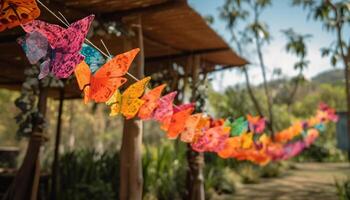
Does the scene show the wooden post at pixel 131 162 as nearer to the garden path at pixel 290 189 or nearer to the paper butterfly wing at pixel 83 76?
the paper butterfly wing at pixel 83 76

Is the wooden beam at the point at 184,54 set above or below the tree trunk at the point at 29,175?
above

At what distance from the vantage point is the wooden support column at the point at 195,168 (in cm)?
624

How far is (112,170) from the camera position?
23.9ft

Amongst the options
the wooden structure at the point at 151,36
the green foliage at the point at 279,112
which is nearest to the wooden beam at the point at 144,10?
the wooden structure at the point at 151,36

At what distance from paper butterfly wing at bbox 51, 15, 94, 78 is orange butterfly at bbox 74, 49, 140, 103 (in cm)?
22

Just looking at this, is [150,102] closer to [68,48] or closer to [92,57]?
[92,57]

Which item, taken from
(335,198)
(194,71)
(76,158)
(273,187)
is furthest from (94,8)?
(273,187)

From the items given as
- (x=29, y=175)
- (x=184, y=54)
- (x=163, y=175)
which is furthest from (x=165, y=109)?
(x=163, y=175)

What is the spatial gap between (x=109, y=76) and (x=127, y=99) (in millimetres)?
374

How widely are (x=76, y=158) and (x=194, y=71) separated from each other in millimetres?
2746

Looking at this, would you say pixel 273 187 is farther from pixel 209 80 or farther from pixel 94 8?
pixel 94 8

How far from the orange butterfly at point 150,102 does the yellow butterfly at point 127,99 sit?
30cm

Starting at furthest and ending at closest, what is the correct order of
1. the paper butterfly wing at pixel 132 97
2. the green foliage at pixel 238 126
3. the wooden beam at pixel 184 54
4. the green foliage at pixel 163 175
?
the green foliage at pixel 163 175 → the wooden beam at pixel 184 54 → the green foliage at pixel 238 126 → the paper butterfly wing at pixel 132 97

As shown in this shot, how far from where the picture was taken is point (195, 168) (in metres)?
6.34
